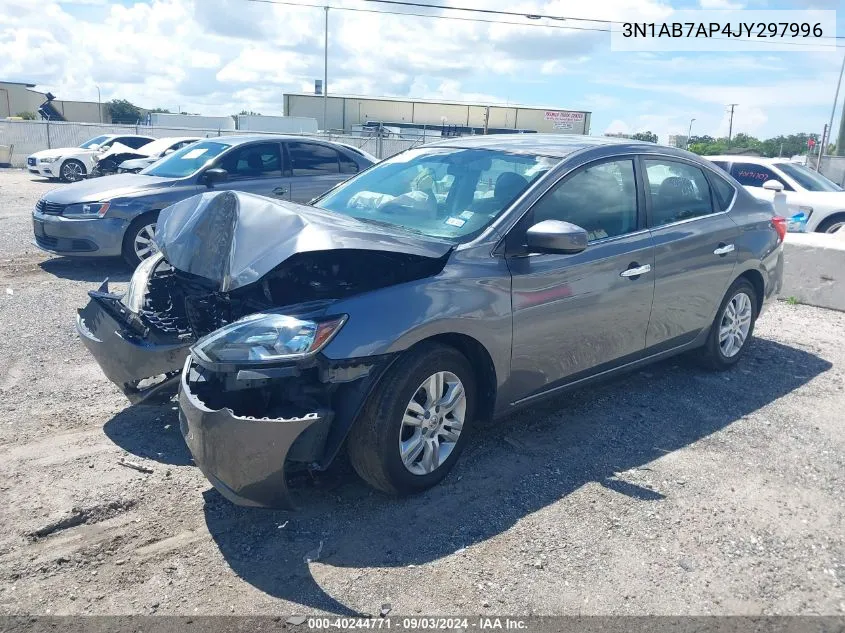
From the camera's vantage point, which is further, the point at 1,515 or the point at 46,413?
the point at 46,413

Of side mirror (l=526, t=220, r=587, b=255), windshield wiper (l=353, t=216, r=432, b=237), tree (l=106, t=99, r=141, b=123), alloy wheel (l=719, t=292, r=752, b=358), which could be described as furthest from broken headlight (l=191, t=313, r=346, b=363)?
tree (l=106, t=99, r=141, b=123)

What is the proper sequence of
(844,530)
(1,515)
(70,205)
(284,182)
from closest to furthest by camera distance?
(1,515) < (844,530) < (70,205) < (284,182)

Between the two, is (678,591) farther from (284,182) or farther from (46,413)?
(284,182)

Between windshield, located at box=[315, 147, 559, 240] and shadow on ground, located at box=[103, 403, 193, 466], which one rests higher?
windshield, located at box=[315, 147, 559, 240]

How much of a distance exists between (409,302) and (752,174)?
11.9 meters

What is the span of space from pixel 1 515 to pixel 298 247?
1.91m

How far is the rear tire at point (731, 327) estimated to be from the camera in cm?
562

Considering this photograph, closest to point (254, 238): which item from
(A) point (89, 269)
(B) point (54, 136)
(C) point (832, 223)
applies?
(A) point (89, 269)

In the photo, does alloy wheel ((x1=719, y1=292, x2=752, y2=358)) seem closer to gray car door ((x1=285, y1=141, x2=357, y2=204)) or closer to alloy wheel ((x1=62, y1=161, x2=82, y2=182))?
gray car door ((x1=285, y1=141, x2=357, y2=204))

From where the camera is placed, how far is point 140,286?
174 inches

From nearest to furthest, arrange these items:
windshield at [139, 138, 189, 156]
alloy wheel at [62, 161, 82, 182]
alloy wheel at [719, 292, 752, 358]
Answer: alloy wheel at [719, 292, 752, 358] < windshield at [139, 138, 189, 156] < alloy wheel at [62, 161, 82, 182]

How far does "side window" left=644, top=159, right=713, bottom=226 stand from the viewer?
16.3 feet

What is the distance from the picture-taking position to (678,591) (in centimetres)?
312

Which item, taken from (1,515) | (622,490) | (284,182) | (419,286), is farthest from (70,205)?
(622,490)
